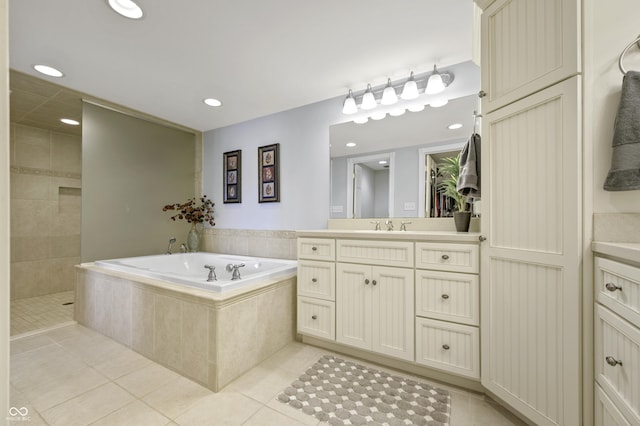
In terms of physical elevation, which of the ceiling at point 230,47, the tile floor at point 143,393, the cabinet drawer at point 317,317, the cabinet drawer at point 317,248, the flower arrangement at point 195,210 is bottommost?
the tile floor at point 143,393

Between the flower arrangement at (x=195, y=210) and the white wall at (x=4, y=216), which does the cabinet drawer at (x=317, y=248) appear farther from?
the flower arrangement at (x=195, y=210)

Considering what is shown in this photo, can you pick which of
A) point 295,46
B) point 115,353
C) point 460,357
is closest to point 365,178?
point 295,46

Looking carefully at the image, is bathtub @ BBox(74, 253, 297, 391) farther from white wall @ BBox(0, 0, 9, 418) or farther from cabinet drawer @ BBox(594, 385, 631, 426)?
cabinet drawer @ BBox(594, 385, 631, 426)

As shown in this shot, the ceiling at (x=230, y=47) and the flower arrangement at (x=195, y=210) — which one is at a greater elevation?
the ceiling at (x=230, y=47)

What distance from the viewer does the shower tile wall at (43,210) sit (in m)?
3.34

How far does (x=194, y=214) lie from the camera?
342 cm

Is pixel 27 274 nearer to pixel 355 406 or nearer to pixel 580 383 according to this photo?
pixel 355 406

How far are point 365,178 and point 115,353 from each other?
241 centimetres

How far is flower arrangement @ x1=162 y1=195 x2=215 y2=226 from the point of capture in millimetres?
3373

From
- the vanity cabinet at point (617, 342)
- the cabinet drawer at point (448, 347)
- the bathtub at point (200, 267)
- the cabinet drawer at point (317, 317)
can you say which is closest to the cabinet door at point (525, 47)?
the vanity cabinet at point (617, 342)

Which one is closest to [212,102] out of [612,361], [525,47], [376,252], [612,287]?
[376,252]

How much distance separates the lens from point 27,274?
3391 millimetres

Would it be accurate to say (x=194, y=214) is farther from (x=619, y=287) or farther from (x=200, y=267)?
(x=619, y=287)

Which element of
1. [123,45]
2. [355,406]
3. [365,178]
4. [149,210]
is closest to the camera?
[355,406]
